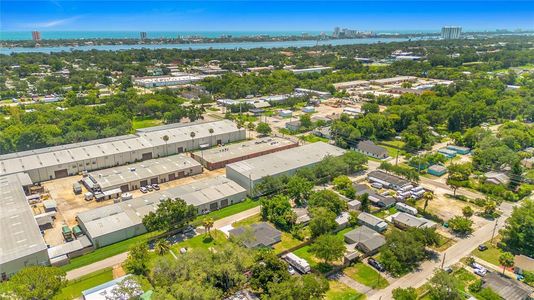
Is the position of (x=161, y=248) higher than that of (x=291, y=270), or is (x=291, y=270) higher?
(x=161, y=248)

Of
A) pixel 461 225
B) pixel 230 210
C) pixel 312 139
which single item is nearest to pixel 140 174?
pixel 230 210

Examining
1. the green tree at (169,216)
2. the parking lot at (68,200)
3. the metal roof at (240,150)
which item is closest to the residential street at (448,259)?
the green tree at (169,216)

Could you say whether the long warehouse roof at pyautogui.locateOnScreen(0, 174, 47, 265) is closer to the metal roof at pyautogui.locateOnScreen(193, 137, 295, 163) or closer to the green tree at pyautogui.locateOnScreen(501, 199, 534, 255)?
the metal roof at pyautogui.locateOnScreen(193, 137, 295, 163)

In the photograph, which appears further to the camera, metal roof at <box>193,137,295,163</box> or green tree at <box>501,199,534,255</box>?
metal roof at <box>193,137,295,163</box>

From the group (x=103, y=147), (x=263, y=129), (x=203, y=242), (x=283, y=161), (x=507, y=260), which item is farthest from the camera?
(x=263, y=129)

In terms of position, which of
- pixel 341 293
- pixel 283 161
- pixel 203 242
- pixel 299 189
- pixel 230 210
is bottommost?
pixel 341 293

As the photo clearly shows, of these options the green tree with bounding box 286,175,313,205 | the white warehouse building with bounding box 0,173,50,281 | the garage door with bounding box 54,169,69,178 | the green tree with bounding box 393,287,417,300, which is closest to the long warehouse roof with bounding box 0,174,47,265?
the white warehouse building with bounding box 0,173,50,281

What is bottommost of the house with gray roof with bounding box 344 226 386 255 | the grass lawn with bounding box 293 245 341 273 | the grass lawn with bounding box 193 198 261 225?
the grass lawn with bounding box 293 245 341 273

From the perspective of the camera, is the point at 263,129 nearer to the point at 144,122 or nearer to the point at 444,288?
the point at 144,122
